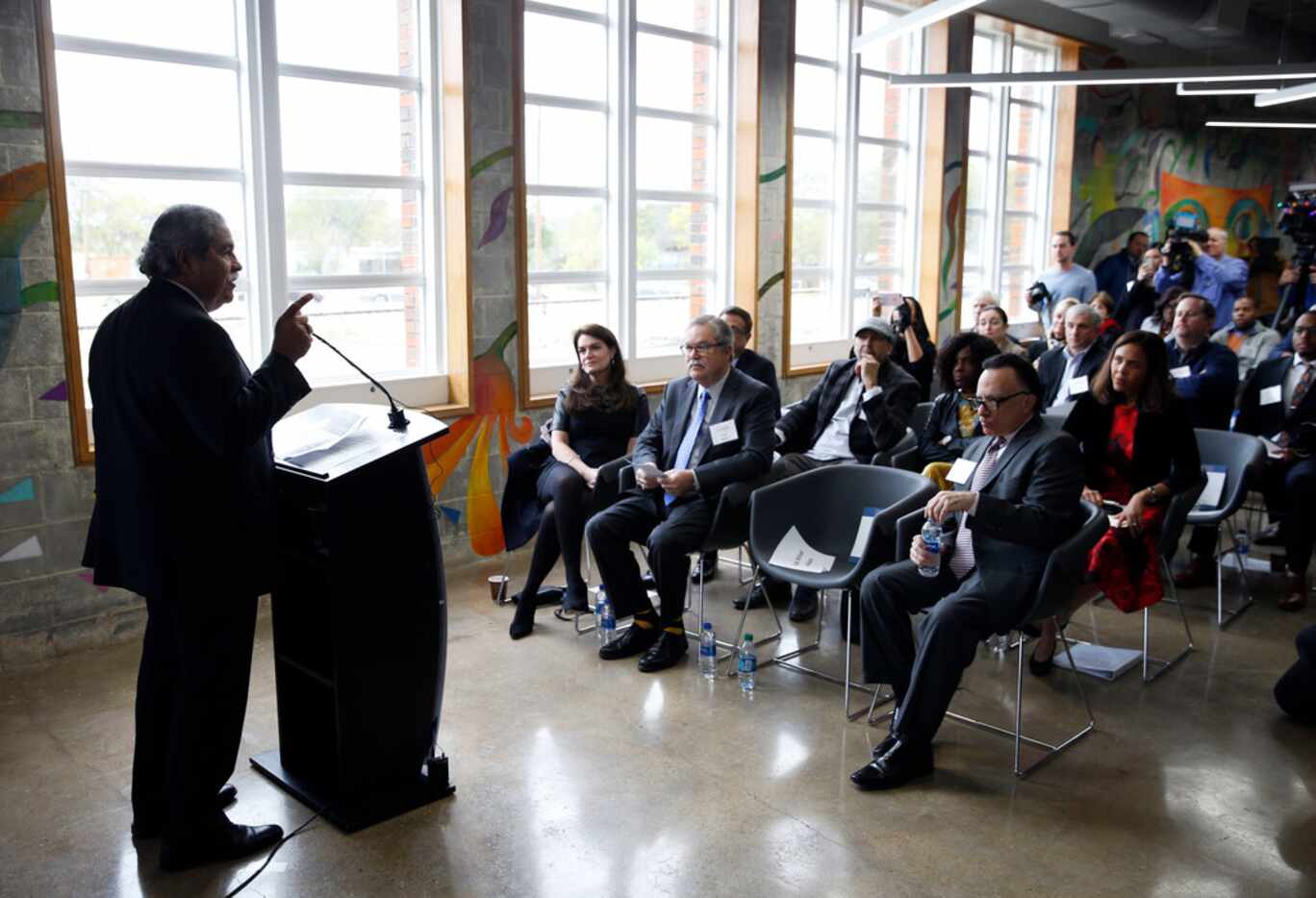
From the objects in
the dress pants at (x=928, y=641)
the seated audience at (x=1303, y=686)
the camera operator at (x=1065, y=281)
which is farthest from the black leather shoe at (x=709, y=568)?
the camera operator at (x=1065, y=281)

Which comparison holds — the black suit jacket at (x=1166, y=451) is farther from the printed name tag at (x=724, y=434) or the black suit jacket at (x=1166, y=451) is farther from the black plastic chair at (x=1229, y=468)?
the printed name tag at (x=724, y=434)

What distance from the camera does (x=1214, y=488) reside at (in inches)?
202

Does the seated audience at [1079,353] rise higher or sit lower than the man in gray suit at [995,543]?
higher

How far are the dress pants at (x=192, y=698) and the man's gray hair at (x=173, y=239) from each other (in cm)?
84

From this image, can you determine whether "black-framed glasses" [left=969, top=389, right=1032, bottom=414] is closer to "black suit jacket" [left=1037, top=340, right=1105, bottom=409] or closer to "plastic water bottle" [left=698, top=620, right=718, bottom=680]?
"plastic water bottle" [left=698, top=620, right=718, bottom=680]

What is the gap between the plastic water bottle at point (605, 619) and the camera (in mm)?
4750

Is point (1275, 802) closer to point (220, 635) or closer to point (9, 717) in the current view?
point (220, 635)

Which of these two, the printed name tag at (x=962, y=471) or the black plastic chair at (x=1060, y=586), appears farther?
the printed name tag at (x=962, y=471)

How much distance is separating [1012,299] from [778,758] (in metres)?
8.49

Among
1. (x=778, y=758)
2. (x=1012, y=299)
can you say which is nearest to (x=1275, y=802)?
(x=778, y=758)

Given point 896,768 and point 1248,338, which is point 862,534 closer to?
point 896,768

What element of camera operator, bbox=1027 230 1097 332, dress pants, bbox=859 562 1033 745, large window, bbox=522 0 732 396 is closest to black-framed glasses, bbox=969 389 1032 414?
dress pants, bbox=859 562 1033 745

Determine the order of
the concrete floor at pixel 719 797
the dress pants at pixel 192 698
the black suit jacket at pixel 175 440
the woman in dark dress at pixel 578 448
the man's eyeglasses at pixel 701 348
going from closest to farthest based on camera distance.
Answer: the black suit jacket at pixel 175 440 < the dress pants at pixel 192 698 < the concrete floor at pixel 719 797 < the man's eyeglasses at pixel 701 348 < the woman in dark dress at pixel 578 448

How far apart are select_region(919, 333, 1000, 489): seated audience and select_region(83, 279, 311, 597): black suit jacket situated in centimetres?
325
